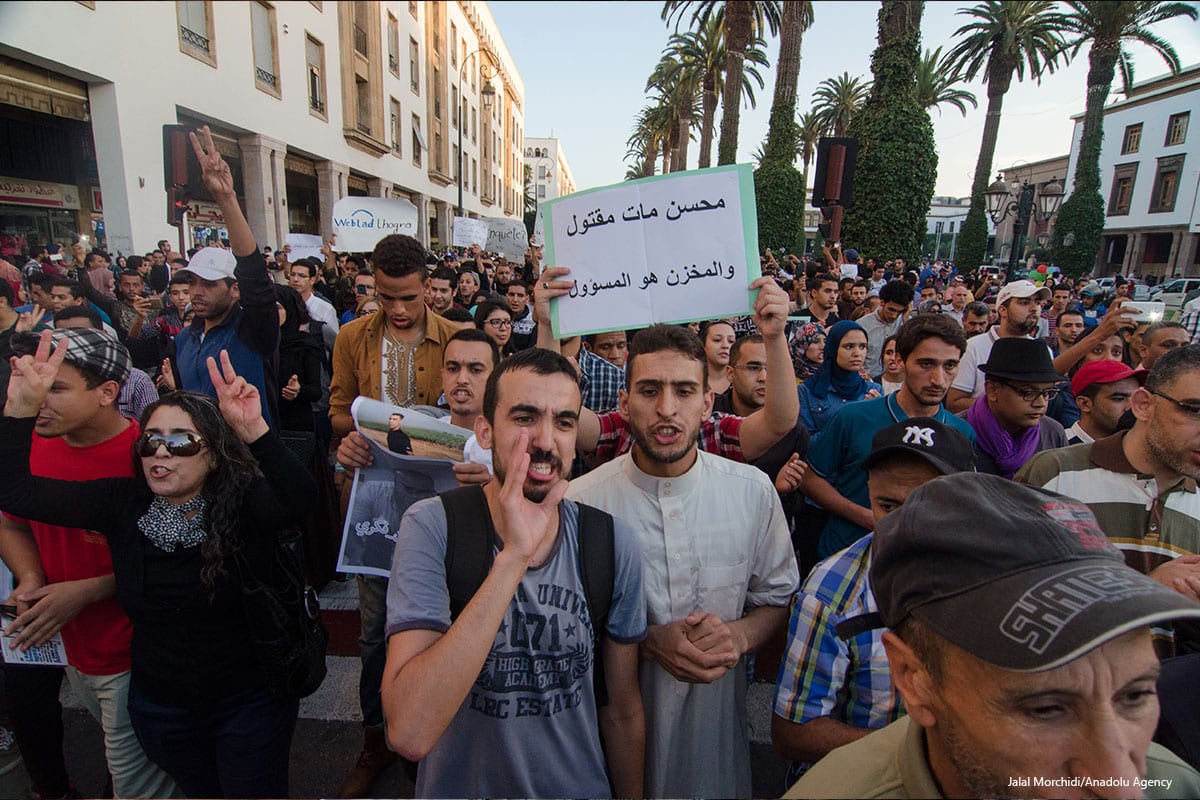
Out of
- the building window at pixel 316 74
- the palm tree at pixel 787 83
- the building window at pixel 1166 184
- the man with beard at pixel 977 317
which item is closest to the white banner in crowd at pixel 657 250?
the man with beard at pixel 977 317

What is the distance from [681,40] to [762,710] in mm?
32254

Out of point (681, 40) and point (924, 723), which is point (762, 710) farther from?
point (681, 40)

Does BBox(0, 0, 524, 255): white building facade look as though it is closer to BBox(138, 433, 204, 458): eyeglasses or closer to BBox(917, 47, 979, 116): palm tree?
BBox(138, 433, 204, 458): eyeglasses


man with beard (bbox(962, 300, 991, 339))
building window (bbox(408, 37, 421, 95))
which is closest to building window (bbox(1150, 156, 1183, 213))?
man with beard (bbox(962, 300, 991, 339))

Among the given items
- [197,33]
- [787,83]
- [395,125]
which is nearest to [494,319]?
[197,33]

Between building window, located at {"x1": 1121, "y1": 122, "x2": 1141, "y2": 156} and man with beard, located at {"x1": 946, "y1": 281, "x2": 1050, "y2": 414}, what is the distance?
4837 cm

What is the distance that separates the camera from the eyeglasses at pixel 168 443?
192 centimetres

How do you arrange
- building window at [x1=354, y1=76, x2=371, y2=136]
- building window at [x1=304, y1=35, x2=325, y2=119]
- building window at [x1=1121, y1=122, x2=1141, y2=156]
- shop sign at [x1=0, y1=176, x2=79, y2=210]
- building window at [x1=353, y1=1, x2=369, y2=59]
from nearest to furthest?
1. shop sign at [x1=0, y1=176, x2=79, y2=210]
2. building window at [x1=304, y1=35, x2=325, y2=119]
3. building window at [x1=353, y1=1, x2=369, y2=59]
4. building window at [x1=354, y1=76, x2=371, y2=136]
5. building window at [x1=1121, y1=122, x2=1141, y2=156]

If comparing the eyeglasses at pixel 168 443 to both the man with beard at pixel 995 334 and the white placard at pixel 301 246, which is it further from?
the white placard at pixel 301 246

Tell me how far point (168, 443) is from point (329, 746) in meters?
1.78

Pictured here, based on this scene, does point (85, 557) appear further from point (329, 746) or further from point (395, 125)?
point (395, 125)

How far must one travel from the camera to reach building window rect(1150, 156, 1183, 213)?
35906 mm

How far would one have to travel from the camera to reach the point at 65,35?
941 cm

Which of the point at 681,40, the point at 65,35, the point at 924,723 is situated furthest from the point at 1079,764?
the point at 681,40
